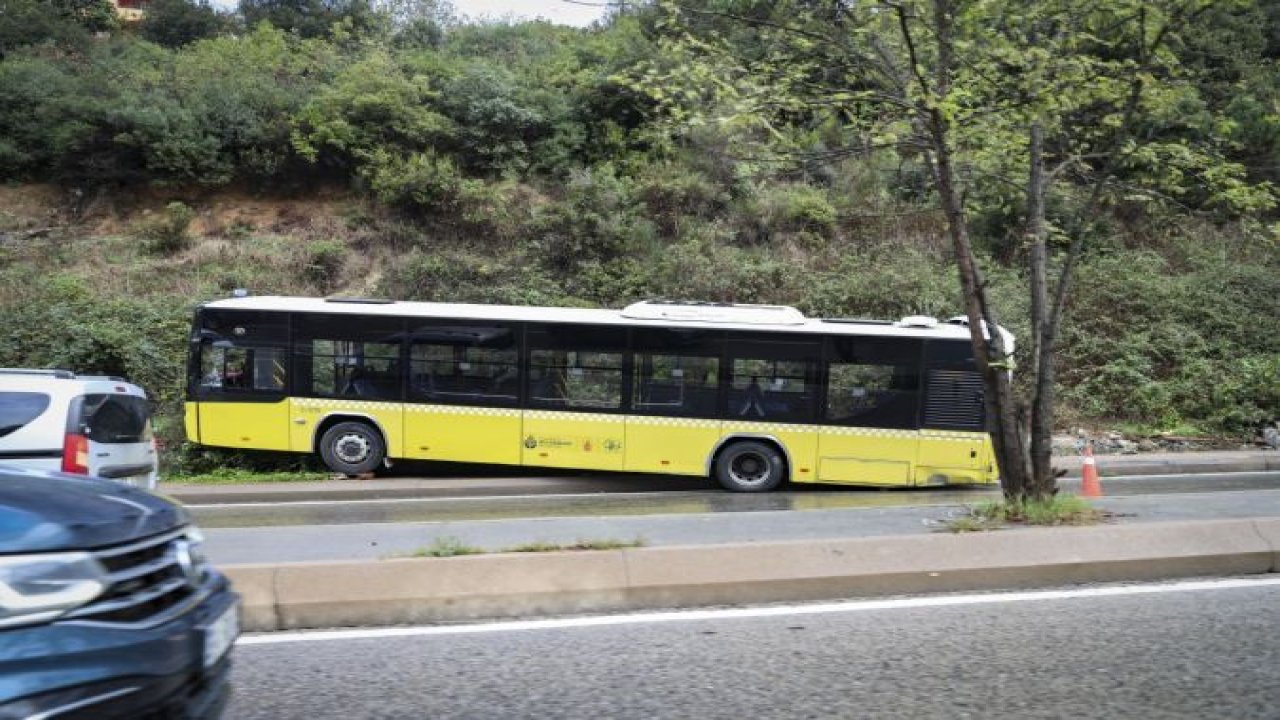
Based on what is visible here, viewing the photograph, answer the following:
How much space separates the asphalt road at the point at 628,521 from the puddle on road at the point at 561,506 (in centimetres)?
2

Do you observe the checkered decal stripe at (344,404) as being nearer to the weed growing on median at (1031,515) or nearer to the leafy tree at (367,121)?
the weed growing on median at (1031,515)

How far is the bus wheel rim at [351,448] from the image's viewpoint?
48.1 feet

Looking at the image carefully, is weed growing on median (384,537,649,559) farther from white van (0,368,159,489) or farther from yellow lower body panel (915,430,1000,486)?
yellow lower body panel (915,430,1000,486)

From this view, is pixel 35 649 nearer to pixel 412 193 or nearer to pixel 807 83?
pixel 807 83

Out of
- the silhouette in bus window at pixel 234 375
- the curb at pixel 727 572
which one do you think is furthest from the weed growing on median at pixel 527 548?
the silhouette in bus window at pixel 234 375

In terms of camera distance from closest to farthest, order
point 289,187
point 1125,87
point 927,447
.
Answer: point 1125,87 → point 927,447 → point 289,187

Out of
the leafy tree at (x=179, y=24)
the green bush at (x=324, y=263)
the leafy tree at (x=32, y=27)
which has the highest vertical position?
the leafy tree at (x=179, y=24)

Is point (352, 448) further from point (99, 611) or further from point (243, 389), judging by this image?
point (99, 611)

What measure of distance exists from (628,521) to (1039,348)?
14.9 feet

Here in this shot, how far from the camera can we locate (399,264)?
23.6 m

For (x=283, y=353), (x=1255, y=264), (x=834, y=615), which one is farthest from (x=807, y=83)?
(x=1255, y=264)

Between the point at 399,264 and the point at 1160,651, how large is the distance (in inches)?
821

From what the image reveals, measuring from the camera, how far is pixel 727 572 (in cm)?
623

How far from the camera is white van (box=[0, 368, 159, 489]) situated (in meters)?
8.50
